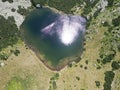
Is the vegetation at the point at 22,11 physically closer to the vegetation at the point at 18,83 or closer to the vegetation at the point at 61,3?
the vegetation at the point at 61,3

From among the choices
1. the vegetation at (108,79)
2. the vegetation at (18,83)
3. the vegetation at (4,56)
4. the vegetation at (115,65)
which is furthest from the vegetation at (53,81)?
the vegetation at (115,65)

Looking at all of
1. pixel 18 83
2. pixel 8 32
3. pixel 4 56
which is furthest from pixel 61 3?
pixel 18 83

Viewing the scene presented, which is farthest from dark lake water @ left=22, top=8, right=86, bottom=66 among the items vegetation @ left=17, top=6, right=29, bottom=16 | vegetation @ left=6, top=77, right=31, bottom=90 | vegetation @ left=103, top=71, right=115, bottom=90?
vegetation @ left=103, top=71, right=115, bottom=90

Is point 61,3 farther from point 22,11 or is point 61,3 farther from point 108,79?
point 108,79

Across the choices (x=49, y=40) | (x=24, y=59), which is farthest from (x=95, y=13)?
(x=24, y=59)

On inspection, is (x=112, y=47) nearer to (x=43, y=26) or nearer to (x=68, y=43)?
(x=68, y=43)
